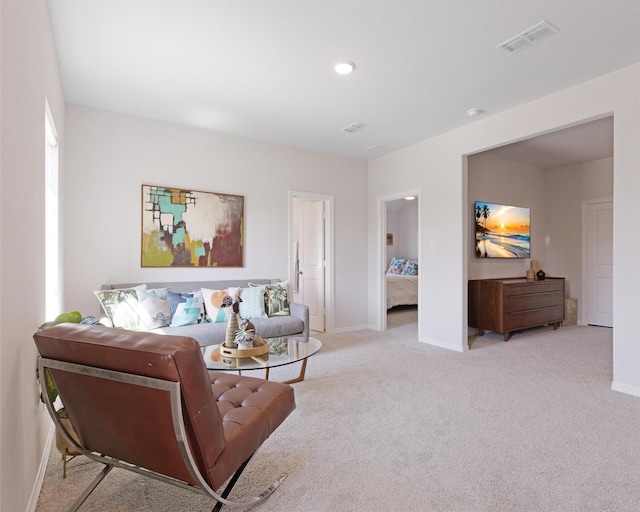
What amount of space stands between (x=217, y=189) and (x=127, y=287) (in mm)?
1544

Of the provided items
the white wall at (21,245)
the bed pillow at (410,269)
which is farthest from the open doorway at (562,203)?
the white wall at (21,245)

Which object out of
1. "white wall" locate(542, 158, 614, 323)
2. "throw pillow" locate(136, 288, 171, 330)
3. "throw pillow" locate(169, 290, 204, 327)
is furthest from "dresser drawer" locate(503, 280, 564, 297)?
"throw pillow" locate(136, 288, 171, 330)

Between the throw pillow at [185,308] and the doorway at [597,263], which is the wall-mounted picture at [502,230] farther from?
the throw pillow at [185,308]

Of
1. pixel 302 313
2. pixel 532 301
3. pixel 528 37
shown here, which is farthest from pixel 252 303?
pixel 532 301

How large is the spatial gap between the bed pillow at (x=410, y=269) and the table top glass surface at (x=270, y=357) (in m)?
5.74

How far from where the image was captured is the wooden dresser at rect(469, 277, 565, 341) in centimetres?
499

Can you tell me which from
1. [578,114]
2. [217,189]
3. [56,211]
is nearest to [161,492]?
[56,211]

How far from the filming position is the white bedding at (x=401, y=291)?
7.25 metres

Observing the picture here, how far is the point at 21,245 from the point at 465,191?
4294 mm

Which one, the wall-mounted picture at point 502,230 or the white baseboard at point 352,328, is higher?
the wall-mounted picture at point 502,230

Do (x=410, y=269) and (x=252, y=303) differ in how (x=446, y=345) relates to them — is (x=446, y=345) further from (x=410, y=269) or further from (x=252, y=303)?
(x=410, y=269)

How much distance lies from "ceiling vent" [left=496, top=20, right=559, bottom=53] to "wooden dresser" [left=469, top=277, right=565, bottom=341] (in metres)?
3.07

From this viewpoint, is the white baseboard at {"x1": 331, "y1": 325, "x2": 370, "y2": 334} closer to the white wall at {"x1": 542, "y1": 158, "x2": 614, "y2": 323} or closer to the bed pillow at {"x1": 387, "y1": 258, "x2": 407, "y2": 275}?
the bed pillow at {"x1": 387, "y1": 258, "x2": 407, "y2": 275}

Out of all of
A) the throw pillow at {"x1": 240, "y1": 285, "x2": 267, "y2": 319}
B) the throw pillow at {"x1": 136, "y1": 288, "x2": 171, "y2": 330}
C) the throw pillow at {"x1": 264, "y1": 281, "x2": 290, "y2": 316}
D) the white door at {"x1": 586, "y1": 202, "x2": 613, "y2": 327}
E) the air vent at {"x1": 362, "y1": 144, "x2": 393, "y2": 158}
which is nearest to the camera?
the throw pillow at {"x1": 136, "y1": 288, "x2": 171, "y2": 330}
